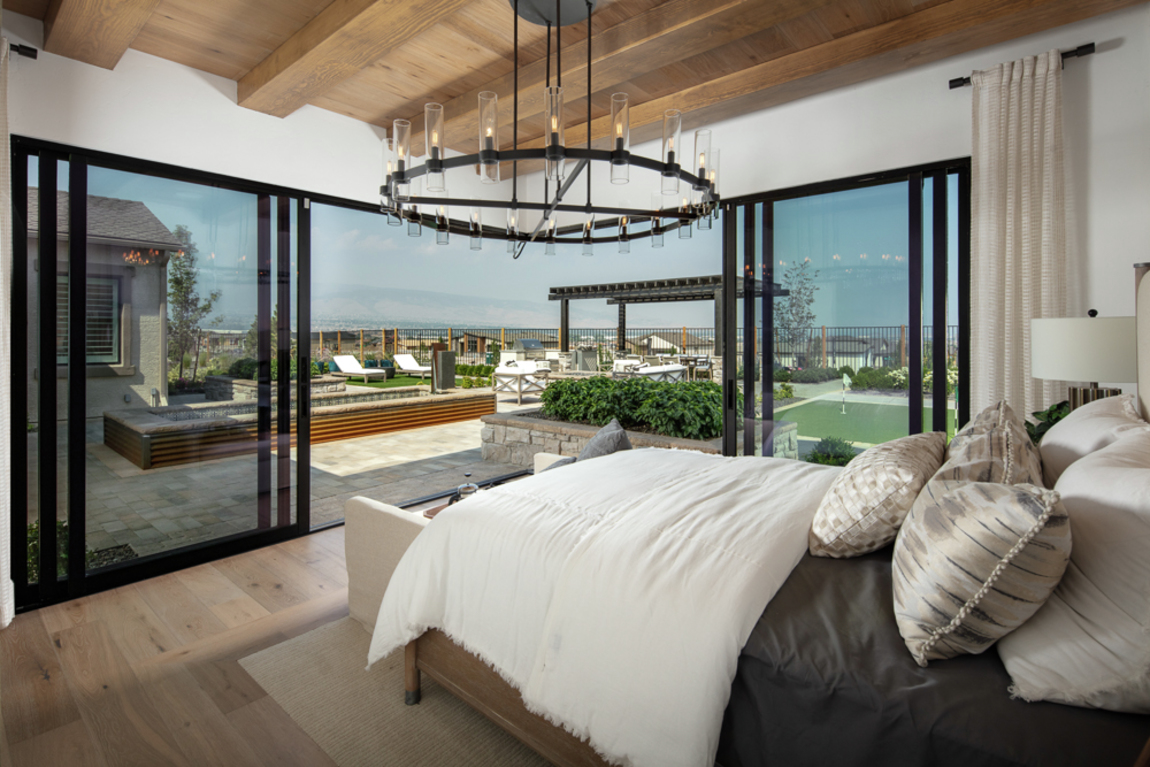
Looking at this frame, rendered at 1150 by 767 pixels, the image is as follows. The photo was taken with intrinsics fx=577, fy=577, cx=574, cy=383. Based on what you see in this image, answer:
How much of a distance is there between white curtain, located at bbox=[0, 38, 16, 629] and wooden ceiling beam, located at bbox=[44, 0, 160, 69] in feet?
0.71

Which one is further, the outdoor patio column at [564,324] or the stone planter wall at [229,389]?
the outdoor patio column at [564,324]

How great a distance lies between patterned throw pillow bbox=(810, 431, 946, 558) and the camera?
1427 mm

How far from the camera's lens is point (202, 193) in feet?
10.6

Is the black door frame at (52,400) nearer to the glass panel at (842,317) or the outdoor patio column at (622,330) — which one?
the glass panel at (842,317)

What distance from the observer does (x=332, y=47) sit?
2.57 metres

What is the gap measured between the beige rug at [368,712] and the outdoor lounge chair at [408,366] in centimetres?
953

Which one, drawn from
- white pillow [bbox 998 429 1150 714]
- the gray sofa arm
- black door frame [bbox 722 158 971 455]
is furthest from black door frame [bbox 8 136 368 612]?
white pillow [bbox 998 429 1150 714]

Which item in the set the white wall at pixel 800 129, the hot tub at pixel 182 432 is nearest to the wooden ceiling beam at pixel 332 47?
the white wall at pixel 800 129

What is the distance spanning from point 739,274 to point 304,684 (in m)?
3.29

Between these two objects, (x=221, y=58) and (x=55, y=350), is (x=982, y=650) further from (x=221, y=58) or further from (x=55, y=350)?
(x=221, y=58)

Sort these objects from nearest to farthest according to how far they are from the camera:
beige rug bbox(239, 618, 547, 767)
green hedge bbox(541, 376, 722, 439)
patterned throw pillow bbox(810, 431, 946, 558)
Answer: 1. patterned throw pillow bbox(810, 431, 946, 558)
2. beige rug bbox(239, 618, 547, 767)
3. green hedge bbox(541, 376, 722, 439)

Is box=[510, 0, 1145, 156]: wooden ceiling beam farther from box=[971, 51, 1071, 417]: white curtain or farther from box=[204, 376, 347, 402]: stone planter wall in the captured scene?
box=[204, 376, 347, 402]: stone planter wall

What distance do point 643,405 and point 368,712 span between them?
3582 millimetres

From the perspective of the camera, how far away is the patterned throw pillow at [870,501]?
4.68 feet
